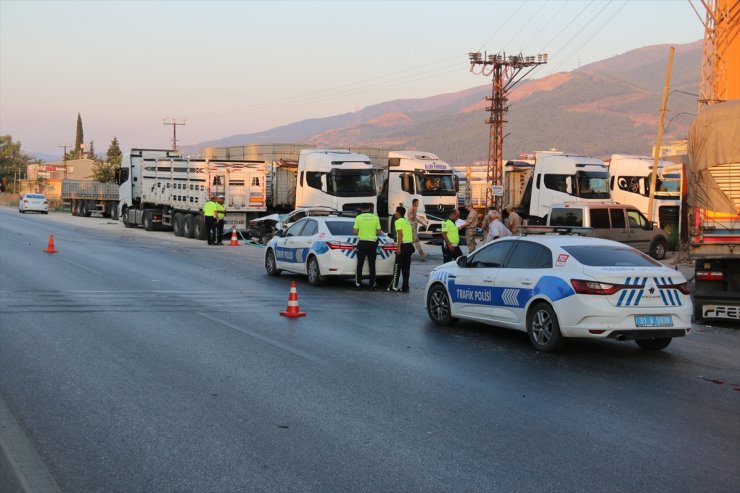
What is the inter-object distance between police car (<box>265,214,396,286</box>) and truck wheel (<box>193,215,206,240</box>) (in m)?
16.3

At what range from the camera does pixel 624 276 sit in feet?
34.1

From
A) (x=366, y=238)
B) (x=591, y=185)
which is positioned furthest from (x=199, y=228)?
(x=366, y=238)

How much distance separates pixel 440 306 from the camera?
13188 millimetres

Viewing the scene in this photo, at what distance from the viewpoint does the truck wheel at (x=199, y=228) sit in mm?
35678

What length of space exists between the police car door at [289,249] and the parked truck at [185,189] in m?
15.1

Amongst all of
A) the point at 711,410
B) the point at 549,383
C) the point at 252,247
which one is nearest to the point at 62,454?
the point at 549,383

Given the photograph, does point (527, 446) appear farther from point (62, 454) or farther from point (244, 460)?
point (62, 454)

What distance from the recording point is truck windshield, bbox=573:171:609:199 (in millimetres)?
30844

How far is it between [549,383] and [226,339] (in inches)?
171

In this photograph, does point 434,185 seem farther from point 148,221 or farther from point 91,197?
point 91,197

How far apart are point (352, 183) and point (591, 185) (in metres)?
8.78

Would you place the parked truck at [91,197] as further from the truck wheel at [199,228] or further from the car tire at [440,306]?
the car tire at [440,306]

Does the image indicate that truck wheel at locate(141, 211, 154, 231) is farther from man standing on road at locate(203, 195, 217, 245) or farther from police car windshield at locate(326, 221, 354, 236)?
police car windshield at locate(326, 221, 354, 236)

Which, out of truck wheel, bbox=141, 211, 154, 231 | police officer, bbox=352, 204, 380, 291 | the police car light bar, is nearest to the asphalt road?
the police car light bar
